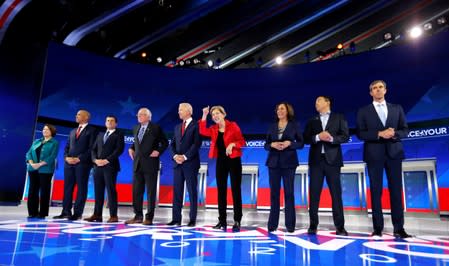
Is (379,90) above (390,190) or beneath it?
above

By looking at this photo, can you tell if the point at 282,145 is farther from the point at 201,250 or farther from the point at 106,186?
the point at 106,186

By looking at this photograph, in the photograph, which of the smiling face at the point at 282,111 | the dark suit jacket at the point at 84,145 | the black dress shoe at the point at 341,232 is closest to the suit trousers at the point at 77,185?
the dark suit jacket at the point at 84,145

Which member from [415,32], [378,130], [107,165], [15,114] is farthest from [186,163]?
[415,32]

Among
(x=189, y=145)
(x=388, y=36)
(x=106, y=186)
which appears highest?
(x=388, y=36)

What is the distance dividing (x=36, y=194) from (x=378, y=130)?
418 centimetres

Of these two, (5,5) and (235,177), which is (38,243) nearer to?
(235,177)

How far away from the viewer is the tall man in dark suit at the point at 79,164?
4098 mm

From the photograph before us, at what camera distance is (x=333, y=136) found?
3.14 metres

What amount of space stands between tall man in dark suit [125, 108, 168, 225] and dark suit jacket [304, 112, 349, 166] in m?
1.75

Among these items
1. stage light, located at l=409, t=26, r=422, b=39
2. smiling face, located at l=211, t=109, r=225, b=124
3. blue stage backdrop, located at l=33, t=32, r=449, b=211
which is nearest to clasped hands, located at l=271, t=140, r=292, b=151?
smiling face, located at l=211, t=109, r=225, b=124

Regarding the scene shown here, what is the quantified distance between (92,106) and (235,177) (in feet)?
17.3

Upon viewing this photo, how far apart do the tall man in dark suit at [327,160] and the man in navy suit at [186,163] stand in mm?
1243

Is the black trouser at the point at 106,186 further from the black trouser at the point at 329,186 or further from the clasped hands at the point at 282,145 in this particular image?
the black trouser at the point at 329,186

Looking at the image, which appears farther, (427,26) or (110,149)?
(427,26)
